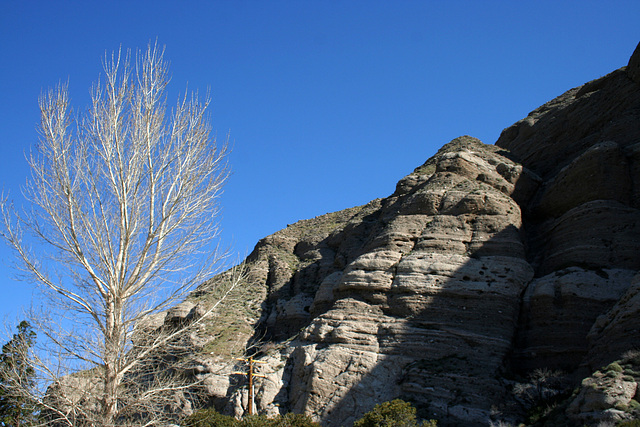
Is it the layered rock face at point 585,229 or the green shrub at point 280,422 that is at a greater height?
the layered rock face at point 585,229

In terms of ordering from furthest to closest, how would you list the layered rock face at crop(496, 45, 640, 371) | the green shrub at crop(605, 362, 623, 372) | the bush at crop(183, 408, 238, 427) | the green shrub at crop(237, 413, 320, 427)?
1. the layered rock face at crop(496, 45, 640, 371)
2. the bush at crop(183, 408, 238, 427)
3. the green shrub at crop(237, 413, 320, 427)
4. the green shrub at crop(605, 362, 623, 372)

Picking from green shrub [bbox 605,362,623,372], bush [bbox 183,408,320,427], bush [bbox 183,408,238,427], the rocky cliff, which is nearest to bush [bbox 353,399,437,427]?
bush [bbox 183,408,320,427]

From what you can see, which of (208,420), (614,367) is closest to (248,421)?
(208,420)

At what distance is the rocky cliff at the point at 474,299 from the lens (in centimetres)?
2544

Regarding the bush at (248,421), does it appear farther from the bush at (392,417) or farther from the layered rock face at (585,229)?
the layered rock face at (585,229)

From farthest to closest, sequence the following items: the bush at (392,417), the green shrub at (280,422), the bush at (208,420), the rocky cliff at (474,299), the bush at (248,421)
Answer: the rocky cliff at (474,299), the bush at (208,420), the bush at (248,421), the green shrub at (280,422), the bush at (392,417)

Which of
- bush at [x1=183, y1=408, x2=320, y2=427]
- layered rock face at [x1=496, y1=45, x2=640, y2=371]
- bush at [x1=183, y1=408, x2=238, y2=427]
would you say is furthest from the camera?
layered rock face at [x1=496, y1=45, x2=640, y2=371]

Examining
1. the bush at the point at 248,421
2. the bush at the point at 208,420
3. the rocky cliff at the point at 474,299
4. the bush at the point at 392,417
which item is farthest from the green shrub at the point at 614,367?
the bush at the point at 208,420

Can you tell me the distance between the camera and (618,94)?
3938 cm

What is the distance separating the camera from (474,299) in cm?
2903

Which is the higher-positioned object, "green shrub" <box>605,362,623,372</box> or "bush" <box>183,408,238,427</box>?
"green shrub" <box>605,362,623,372</box>

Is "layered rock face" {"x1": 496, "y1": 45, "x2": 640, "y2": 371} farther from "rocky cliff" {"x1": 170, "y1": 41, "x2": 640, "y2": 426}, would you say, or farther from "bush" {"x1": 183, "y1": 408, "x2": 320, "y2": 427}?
"bush" {"x1": 183, "y1": 408, "x2": 320, "y2": 427}

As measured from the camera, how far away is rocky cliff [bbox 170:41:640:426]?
2544 centimetres

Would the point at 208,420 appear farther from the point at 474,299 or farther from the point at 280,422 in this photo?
the point at 474,299
